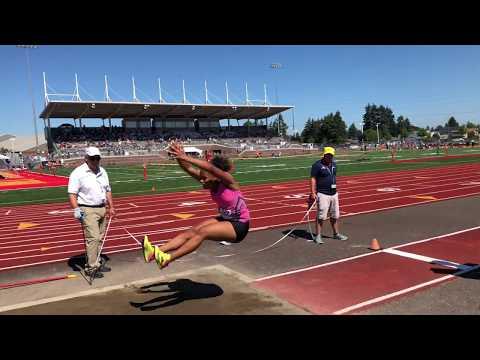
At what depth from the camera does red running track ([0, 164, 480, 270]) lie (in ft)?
30.2

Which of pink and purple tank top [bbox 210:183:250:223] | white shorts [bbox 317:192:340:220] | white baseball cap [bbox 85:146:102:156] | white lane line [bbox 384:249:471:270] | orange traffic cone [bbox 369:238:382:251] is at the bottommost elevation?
white lane line [bbox 384:249:471:270]

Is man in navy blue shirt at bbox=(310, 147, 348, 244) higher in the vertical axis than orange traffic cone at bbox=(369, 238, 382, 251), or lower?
higher

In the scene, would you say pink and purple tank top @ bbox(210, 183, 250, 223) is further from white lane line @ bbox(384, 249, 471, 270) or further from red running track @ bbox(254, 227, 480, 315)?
white lane line @ bbox(384, 249, 471, 270)

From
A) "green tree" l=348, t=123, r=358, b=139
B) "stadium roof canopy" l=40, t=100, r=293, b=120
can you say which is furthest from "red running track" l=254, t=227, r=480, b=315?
"green tree" l=348, t=123, r=358, b=139

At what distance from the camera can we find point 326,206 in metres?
8.73

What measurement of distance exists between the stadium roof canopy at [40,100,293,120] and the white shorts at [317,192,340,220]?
60534 mm

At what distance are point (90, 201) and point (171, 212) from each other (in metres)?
6.66

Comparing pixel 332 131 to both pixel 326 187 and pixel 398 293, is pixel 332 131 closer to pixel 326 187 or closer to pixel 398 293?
pixel 326 187

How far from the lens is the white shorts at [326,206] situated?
8.66m

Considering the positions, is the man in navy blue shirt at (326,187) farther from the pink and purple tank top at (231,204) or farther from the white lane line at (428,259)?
the pink and purple tank top at (231,204)

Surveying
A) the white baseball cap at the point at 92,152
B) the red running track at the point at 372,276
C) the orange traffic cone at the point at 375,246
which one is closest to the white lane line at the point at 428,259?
the red running track at the point at 372,276

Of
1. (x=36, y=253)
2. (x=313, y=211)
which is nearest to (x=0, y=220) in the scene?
(x=36, y=253)
